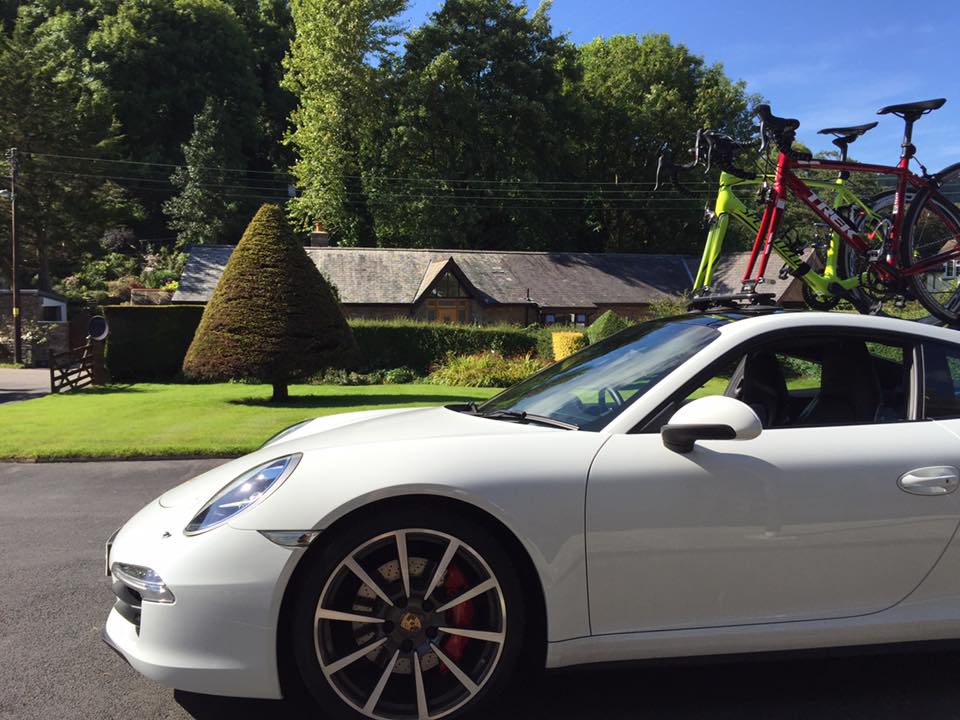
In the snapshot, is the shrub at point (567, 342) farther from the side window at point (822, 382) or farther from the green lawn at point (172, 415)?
the side window at point (822, 382)

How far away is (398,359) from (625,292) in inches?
782

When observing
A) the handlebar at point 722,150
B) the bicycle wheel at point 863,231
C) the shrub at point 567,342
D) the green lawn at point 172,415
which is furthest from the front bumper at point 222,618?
the shrub at point 567,342

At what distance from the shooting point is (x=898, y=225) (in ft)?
17.5

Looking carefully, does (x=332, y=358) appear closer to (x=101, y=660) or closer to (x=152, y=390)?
(x=152, y=390)

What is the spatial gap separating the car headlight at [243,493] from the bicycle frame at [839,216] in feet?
12.2

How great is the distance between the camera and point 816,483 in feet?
8.54

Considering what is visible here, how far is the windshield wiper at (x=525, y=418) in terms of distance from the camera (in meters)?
2.81

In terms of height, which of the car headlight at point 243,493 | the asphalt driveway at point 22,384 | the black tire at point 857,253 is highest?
the black tire at point 857,253

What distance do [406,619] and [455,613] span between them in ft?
0.56

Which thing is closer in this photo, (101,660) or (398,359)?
(101,660)

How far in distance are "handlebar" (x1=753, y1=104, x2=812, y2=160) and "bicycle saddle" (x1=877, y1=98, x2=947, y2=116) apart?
0.65 metres

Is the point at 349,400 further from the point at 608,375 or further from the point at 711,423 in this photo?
the point at 711,423

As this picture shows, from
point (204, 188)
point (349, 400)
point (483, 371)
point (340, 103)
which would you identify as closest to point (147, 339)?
point (349, 400)

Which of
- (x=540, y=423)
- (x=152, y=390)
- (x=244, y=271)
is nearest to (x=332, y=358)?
(x=244, y=271)
